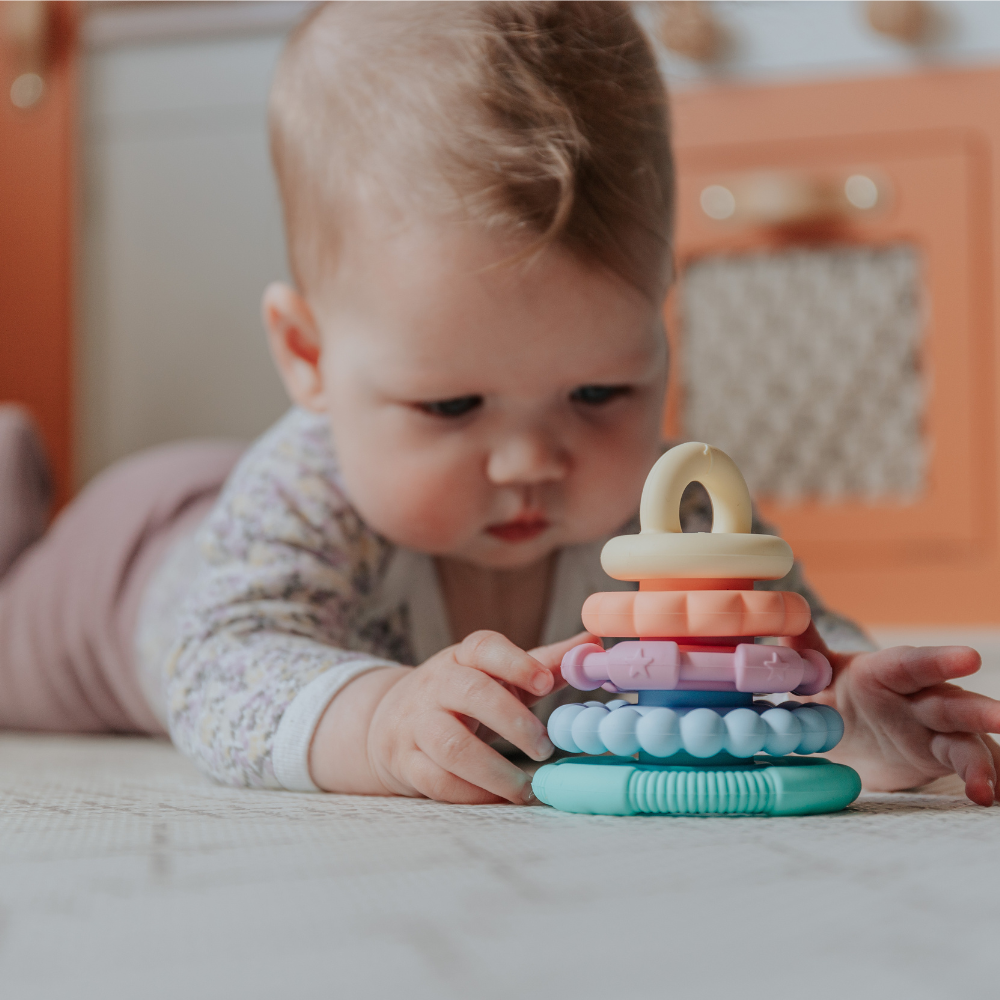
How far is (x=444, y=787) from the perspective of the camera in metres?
0.46

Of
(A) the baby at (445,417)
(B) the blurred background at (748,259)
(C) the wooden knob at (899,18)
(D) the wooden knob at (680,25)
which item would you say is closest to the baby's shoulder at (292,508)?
(A) the baby at (445,417)

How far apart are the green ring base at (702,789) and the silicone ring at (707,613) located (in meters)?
0.05

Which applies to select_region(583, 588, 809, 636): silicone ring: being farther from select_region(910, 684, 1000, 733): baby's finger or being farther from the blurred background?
the blurred background

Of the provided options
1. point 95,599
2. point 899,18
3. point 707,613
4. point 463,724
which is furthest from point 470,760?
point 899,18

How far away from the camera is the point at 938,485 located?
1.46m

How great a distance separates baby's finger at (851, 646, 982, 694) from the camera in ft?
1.48

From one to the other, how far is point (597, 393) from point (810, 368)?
935 millimetres

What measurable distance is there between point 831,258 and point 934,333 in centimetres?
15

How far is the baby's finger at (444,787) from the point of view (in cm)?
46

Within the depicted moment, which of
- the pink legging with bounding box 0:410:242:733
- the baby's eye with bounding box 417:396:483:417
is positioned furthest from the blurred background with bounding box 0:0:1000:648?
the baby's eye with bounding box 417:396:483:417

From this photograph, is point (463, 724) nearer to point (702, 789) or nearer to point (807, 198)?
point (702, 789)

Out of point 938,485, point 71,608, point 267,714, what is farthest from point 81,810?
point 938,485

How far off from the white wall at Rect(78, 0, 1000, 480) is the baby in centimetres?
91

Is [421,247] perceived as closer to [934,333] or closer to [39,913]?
[39,913]
